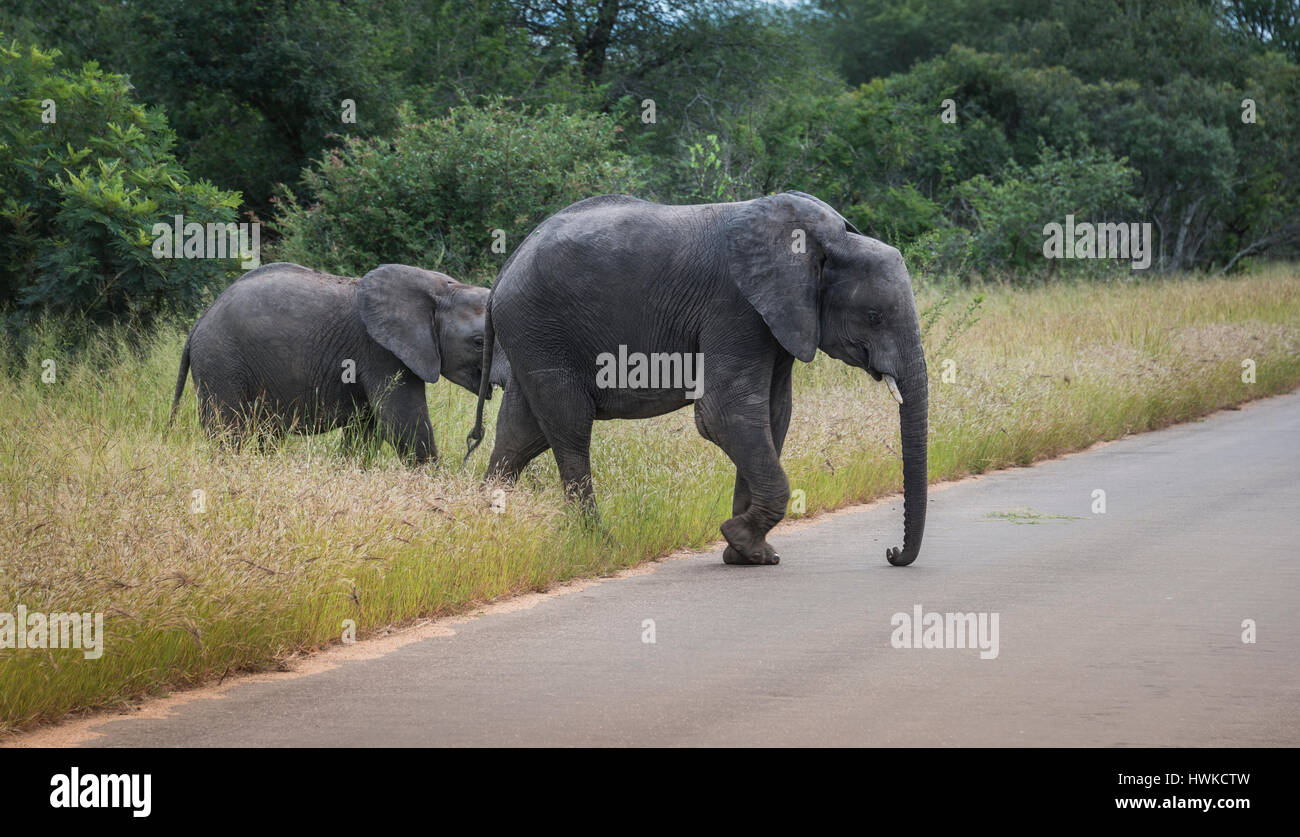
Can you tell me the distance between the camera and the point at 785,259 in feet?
30.2

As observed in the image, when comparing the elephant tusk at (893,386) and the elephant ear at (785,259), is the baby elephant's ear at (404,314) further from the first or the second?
the elephant tusk at (893,386)

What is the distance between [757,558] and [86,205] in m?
9.60

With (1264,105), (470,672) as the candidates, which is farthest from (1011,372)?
(1264,105)

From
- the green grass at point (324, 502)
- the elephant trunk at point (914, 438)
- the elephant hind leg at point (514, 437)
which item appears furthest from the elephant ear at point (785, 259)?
the elephant hind leg at point (514, 437)

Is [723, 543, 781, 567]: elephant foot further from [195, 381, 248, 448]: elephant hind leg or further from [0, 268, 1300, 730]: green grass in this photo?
[195, 381, 248, 448]: elephant hind leg

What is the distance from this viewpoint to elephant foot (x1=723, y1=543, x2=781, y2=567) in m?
9.65

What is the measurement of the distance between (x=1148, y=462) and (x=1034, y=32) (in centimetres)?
3149

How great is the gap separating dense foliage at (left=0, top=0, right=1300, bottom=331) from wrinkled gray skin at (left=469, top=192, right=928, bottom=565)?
25.9 feet

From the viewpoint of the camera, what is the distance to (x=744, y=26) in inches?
1390

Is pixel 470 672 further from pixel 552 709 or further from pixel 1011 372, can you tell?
pixel 1011 372

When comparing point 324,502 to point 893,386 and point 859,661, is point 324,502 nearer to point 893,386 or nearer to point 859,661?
point 859,661

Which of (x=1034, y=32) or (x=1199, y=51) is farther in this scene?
(x=1034, y=32)

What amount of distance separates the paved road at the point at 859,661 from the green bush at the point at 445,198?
8.84m

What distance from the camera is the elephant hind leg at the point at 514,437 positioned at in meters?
10.4
